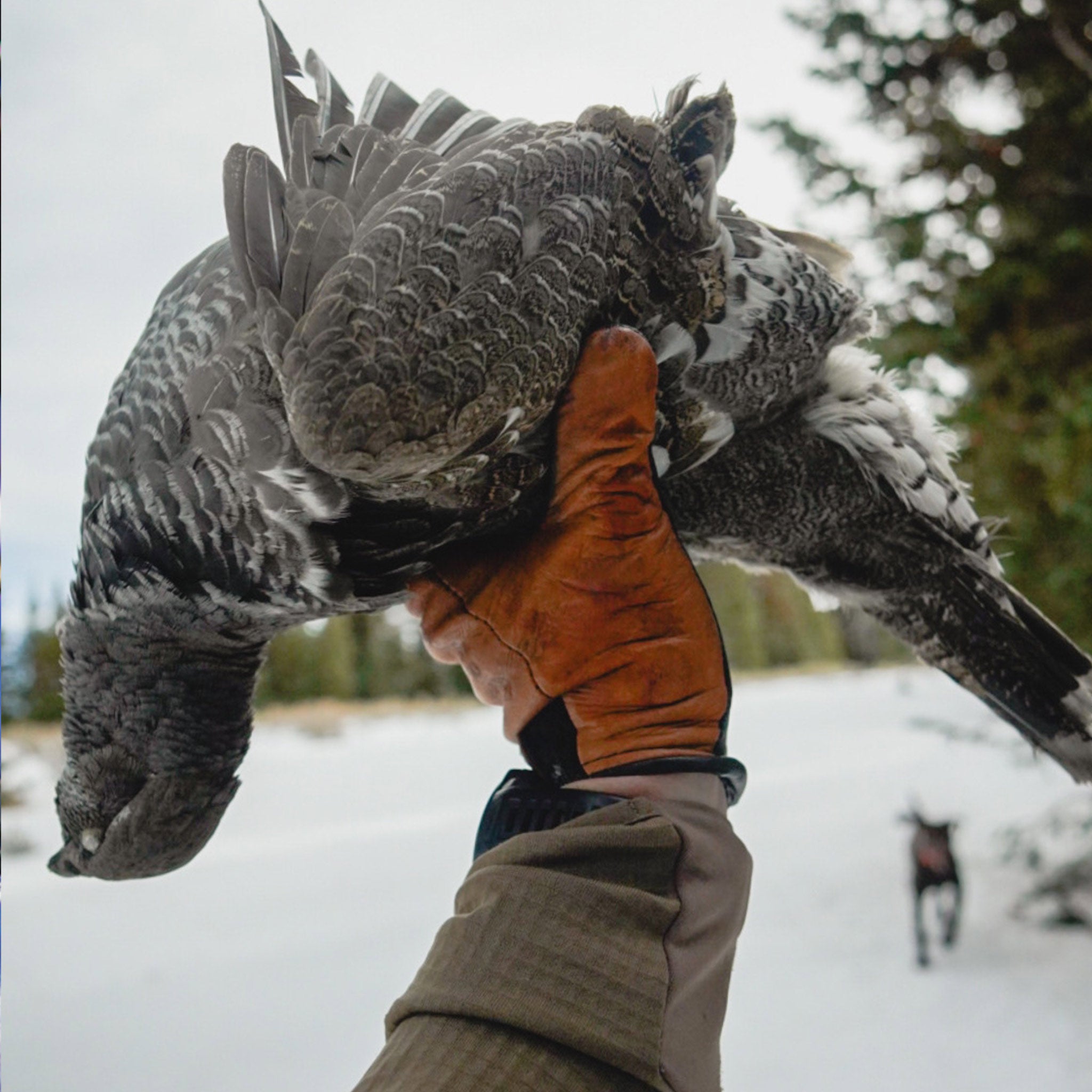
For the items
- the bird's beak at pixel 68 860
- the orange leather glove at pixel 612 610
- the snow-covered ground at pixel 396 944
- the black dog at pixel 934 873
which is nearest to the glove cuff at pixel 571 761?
the orange leather glove at pixel 612 610

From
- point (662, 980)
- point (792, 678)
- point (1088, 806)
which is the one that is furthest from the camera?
point (792, 678)

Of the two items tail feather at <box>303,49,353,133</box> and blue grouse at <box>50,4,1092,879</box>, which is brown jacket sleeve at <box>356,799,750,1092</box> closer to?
blue grouse at <box>50,4,1092,879</box>

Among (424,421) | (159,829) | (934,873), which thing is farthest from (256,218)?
(934,873)

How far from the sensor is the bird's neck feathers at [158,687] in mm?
1341

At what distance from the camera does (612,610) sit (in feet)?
4.12

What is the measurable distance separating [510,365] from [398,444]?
16cm

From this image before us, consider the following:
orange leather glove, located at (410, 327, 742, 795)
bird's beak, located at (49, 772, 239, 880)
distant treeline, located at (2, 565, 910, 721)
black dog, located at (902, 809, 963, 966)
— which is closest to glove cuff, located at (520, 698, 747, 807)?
orange leather glove, located at (410, 327, 742, 795)

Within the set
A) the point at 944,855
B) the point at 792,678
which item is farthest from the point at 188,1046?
the point at 792,678

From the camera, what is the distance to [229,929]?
10.4ft

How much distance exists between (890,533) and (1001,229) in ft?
7.46

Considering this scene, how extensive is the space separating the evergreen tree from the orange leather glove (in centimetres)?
225

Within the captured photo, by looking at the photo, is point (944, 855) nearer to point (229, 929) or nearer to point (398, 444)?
point (229, 929)

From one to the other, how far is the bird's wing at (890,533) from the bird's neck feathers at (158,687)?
0.73m

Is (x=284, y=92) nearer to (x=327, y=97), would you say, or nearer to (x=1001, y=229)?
(x=327, y=97)
